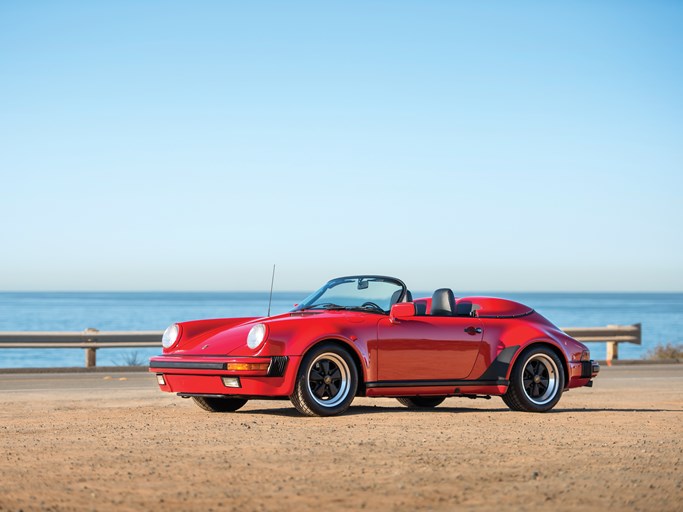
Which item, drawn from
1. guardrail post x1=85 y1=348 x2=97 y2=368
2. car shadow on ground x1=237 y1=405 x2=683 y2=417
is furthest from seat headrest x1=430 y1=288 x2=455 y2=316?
guardrail post x1=85 y1=348 x2=97 y2=368

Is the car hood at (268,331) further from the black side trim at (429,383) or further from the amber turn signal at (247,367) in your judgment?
the black side trim at (429,383)

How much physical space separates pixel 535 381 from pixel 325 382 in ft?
8.69

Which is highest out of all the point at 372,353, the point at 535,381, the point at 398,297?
the point at 398,297

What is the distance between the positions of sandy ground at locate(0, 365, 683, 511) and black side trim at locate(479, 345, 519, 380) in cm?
49

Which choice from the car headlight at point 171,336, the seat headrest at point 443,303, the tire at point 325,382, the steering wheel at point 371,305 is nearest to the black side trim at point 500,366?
the seat headrest at point 443,303

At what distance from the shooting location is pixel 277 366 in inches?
458

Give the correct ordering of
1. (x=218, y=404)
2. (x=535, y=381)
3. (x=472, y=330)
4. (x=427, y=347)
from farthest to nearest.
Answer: (x=535, y=381), (x=472, y=330), (x=218, y=404), (x=427, y=347)

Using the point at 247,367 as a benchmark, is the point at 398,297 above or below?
above

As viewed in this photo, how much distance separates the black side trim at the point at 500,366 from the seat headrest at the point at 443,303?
2.27 ft

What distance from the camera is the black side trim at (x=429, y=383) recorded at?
12.3m

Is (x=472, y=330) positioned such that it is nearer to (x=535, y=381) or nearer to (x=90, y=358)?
(x=535, y=381)

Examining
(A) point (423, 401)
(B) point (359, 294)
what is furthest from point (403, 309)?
(A) point (423, 401)

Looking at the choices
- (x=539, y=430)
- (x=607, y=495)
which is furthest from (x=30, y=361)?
(x=607, y=495)

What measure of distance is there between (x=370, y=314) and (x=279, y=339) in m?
1.22
